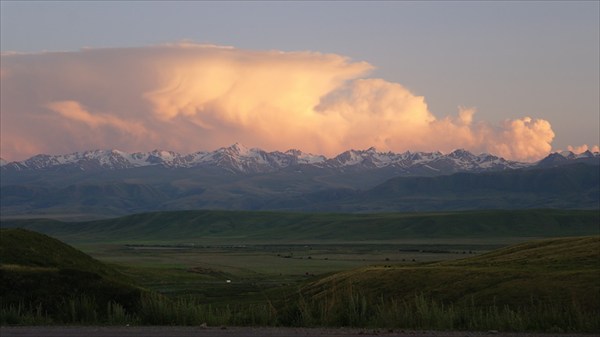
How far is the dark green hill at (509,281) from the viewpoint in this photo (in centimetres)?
4428

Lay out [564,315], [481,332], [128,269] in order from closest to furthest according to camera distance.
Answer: [481,332] → [564,315] → [128,269]

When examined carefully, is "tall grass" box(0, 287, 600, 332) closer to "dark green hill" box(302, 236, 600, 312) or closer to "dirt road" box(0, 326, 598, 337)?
"dirt road" box(0, 326, 598, 337)

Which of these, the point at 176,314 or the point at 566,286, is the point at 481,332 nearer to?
the point at 176,314

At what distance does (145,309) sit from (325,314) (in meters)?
6.84

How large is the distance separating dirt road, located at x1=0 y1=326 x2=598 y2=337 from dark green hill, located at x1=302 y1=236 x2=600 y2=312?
12.8 m

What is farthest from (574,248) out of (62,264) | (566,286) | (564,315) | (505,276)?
(62,264)

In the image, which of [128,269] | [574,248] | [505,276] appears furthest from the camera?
[128,269]

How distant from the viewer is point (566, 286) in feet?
149

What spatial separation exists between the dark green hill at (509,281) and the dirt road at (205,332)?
12.8 m

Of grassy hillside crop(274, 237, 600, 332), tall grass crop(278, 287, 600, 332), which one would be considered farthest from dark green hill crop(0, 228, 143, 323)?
tall grass crop(278, 287, 600, 332)

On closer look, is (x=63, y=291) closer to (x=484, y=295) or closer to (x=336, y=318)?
(x=336, y=318)

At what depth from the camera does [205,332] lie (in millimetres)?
25281

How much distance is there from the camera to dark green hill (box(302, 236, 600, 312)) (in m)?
44.3

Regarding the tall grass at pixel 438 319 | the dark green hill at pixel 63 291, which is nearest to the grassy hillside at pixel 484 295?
the tall grass at pixel 438 319
